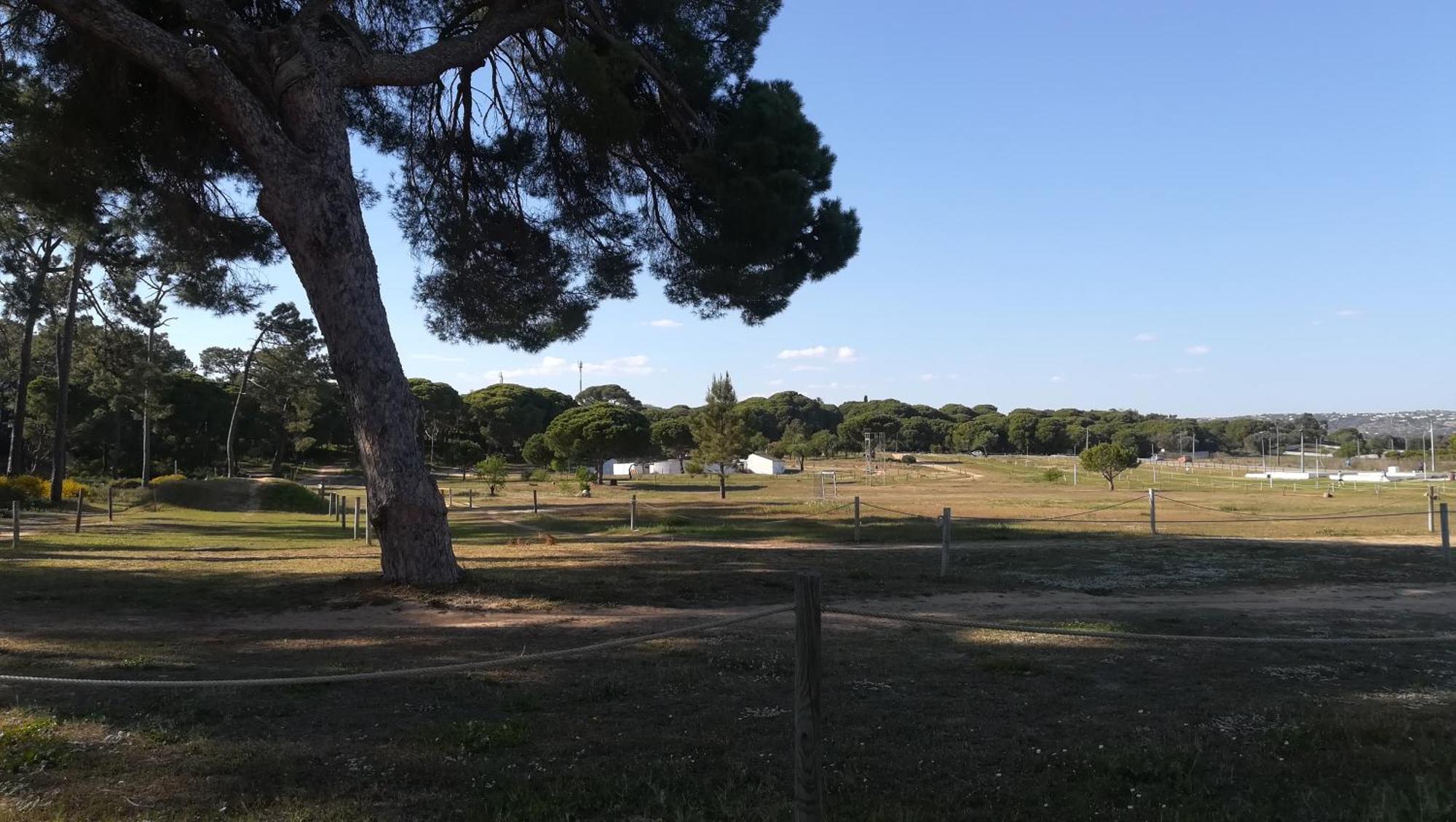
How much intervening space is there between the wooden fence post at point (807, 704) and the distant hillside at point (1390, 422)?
17458cm

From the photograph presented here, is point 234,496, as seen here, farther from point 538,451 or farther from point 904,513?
point 538,451

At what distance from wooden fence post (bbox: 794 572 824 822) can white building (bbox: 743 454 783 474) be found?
76.2 meters

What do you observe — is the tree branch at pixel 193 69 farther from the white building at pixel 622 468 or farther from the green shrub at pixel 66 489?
the white building at pixel 622 468

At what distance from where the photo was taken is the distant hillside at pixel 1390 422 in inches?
6143

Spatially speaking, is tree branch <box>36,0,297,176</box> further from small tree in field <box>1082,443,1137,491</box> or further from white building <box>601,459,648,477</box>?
white building <box>601,459,648,477</box>

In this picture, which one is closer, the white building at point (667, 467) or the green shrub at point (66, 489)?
the green shrub at point (66, 489)

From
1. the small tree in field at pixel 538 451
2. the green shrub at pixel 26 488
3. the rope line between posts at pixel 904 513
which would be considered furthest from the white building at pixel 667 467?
the green shrub at pixel 26 488

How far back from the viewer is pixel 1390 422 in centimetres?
17888

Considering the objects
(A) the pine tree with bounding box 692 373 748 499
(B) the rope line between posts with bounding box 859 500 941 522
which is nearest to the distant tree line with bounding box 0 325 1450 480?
(A) the pine tree with bounding box 692 373 748 499

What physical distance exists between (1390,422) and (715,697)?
21580cm

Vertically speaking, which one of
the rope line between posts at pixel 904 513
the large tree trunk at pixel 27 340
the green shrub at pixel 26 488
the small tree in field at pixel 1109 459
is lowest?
the rope line between posts at pixel 904 513

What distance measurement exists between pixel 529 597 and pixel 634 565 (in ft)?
12.2

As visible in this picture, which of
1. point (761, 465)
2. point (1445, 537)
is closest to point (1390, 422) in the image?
point (761, 465)

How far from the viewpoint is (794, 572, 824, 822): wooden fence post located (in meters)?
3.50
